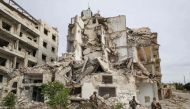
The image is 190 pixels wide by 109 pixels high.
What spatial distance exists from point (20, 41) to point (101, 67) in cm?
1410

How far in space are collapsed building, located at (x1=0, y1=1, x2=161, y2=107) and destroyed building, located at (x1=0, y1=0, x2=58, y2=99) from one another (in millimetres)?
3679

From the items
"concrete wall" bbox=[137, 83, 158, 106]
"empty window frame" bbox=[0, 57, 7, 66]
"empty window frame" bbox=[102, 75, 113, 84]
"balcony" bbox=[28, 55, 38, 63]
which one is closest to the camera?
"empty window frame" bbox=[102, 75, 113, 84]

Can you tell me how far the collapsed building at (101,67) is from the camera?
100 feet

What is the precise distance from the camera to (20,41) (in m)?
39.0

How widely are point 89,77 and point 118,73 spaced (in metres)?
3.48

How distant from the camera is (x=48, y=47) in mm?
45031

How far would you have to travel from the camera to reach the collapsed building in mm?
30578

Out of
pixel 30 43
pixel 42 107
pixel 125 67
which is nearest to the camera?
pixel 42 107

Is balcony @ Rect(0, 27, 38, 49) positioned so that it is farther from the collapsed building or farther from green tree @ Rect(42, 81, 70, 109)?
green tree @ Rect(42, 81, 70, 109)

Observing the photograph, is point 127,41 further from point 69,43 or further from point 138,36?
point 69,43

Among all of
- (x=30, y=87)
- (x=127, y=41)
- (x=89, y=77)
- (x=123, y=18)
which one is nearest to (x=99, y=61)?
(x=89, y=77)

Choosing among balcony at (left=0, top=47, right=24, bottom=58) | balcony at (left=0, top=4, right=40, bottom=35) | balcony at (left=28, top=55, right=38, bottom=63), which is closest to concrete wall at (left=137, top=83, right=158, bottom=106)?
balcony at (left=28, top=55, right=38, bottom=63)

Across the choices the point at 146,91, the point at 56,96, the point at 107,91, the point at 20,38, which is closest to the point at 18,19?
the point at 20,38

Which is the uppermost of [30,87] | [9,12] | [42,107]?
[9,12]
